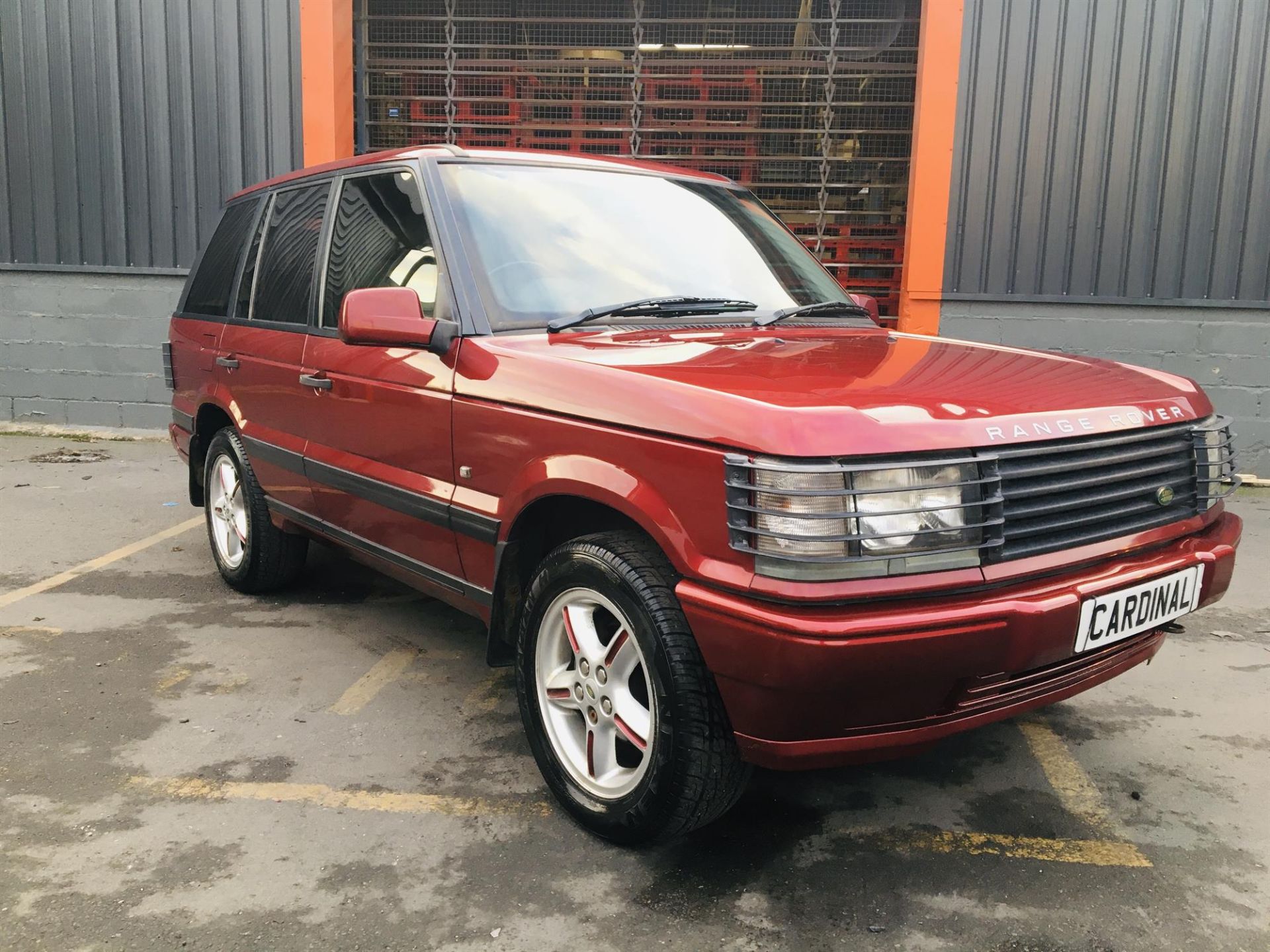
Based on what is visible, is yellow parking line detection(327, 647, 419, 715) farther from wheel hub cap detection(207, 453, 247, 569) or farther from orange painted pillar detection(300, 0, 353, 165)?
orange painted pillar detection(300, 0, 353, 165)

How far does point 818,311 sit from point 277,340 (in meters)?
2.13

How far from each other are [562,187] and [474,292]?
0.59 meters

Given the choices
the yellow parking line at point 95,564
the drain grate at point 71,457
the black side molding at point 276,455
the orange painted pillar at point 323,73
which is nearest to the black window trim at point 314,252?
the black side molding at point 276,455

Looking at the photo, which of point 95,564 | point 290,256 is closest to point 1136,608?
point 290,256

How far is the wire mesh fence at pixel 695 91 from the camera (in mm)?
8430

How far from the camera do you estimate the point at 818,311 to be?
352 cm

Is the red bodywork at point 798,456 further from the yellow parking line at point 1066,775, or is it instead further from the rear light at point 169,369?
the rear light at point 169,369

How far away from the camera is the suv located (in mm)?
2133

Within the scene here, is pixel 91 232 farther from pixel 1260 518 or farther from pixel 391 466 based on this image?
pixel 1260 518

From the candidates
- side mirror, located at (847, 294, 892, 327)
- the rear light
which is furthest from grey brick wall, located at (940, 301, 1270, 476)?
the rear light

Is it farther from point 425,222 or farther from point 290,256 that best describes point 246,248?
point 425,222

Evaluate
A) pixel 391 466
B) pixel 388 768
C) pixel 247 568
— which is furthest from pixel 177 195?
pixel 388 768

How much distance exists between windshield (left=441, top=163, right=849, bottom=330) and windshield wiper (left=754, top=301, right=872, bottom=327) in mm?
43

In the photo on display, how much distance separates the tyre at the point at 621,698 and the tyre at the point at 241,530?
2103mm
